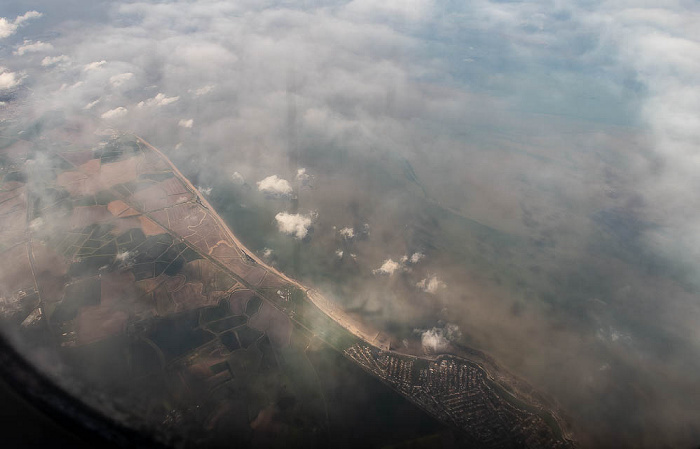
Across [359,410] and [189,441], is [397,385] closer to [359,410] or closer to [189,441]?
[359,410]

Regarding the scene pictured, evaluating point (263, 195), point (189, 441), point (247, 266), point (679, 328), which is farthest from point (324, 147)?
point (679, 328)

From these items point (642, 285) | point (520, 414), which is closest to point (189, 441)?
point (520, 414)

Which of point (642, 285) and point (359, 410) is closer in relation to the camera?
point (359, 410)

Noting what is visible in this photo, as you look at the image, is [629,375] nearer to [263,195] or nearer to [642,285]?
[642,285]

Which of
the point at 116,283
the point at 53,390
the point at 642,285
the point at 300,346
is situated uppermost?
the point at 53,390

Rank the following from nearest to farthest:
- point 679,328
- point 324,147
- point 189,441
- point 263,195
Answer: point 189,441, point 679,328, point 263,195, point 324,147

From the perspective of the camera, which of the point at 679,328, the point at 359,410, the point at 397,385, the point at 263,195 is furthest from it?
the point at 263,195

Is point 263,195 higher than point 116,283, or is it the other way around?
point 116,283
